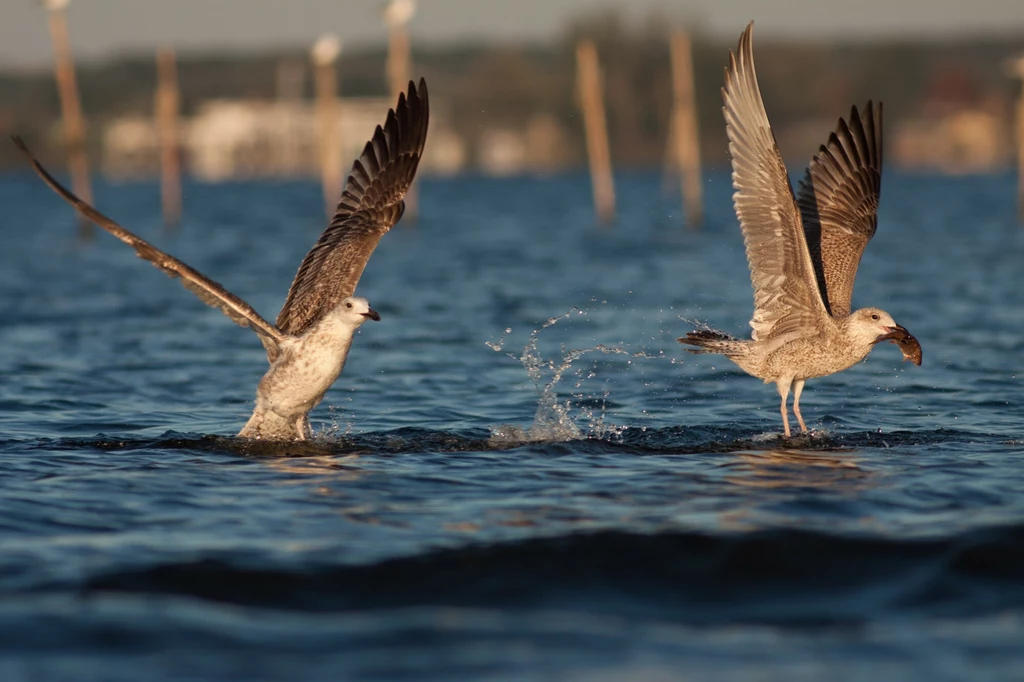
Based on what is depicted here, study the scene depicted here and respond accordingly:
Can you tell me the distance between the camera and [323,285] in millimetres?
10188

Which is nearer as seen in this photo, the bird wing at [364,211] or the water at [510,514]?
the water at [510,514]

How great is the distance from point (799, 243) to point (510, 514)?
3024mm

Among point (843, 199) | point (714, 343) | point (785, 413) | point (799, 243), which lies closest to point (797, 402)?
point (785, 413)

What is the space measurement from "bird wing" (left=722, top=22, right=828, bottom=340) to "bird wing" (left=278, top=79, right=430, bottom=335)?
7.33 feet

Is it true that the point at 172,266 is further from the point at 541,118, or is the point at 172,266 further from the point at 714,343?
the point at 541,118

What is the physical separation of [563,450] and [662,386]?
3.50m

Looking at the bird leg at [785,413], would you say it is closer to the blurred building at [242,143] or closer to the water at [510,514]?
the water at [510,514]

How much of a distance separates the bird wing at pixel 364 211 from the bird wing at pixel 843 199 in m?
3.02

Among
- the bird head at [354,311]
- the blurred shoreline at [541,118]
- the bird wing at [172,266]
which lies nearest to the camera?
the bird wing at [172,266]

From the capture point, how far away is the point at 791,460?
9.02 metres

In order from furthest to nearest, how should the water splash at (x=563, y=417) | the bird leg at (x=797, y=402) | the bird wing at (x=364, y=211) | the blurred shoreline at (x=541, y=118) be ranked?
the blurred shoreline at (x=541, y=118) < the bird wing at (x=364, y=211) < the bird leg at (x=797, y=402) < the water splash at (x=563, y=417)

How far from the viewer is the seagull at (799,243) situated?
936 cm

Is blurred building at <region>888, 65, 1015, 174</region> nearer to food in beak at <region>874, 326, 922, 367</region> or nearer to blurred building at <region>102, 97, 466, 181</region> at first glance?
blurred building at <region>102, 97, 466, 181</region>

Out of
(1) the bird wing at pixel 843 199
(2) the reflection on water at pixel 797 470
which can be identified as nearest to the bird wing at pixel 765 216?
(1) the bird wing at pixel 843 199
